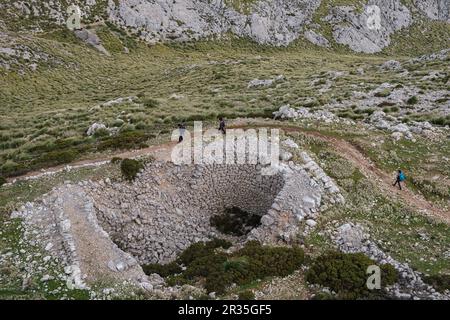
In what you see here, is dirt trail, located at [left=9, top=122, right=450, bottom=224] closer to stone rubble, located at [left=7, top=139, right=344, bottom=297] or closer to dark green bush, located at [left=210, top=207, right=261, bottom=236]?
stone rubble, located at [left=7, top=139, right=344, bottom=297]

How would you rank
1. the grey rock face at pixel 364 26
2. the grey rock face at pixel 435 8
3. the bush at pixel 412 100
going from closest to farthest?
the bush at pixel 412 100
the grey rock face at pixel 364 26
the grey rock face at pixel 435 8

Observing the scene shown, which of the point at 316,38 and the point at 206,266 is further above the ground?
the point at 316,38

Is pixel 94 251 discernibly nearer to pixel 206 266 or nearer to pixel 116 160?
pixel 206 266

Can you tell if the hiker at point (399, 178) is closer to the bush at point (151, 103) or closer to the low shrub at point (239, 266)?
the low shrub at point (239, 266)

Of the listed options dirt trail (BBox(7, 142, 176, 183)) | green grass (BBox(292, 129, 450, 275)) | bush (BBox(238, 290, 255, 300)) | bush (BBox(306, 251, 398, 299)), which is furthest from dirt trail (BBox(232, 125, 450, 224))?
bush (BBox(238, 290, 255, 300))

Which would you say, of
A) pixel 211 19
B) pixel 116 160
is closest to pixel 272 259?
pixel 116 160

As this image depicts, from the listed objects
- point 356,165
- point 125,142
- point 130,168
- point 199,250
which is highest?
point 125,142

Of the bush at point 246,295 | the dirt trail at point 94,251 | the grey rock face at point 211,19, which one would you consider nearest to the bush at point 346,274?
the bush at point 246,295

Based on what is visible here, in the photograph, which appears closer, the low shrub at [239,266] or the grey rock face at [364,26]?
the low shrub at [239,266]
